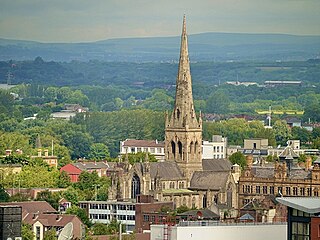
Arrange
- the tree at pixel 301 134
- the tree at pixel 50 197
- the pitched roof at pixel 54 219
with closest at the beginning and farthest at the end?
the pitched roof at pixel 54 219 < the tree at pixel 50 197 < the tree at pixel 301 134

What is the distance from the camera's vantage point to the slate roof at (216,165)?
105 metres

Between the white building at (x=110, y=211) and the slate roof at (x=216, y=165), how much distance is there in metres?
10.5

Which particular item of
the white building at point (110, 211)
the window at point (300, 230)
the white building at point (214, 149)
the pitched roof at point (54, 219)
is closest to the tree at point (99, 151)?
the white building at point (214, 149)

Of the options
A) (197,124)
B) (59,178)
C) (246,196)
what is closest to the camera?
(246,196)

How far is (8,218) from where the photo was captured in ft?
146

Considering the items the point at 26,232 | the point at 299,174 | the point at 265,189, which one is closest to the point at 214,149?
the point at 265,189

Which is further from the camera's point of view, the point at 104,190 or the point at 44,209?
the point at 104,190

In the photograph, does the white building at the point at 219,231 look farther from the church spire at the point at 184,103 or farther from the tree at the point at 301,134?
the tree at the point at 301,134

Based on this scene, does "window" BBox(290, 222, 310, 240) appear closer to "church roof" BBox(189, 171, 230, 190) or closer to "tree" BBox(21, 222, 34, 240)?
"tree" BBox(21, 222, 34, 240)

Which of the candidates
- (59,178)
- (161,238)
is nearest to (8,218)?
(161,238)

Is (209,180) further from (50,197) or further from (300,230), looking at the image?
(300,230)

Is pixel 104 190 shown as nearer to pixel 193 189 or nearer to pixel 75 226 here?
pixel 193 189

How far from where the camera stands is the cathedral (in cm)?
9738

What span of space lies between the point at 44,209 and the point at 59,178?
25833 millimetres
